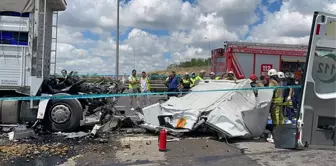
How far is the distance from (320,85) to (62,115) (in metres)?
5.62

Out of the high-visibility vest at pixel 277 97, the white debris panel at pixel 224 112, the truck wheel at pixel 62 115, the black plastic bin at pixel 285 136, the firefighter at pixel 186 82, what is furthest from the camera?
the firefighter at pixel 186 82

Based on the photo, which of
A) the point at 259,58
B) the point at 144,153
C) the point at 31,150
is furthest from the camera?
the point at 259,58

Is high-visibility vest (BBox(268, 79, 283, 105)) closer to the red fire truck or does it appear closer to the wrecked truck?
the wrecked truck

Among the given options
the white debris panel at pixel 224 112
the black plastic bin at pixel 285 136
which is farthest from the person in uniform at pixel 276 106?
the black plastic bin at pixel 285 136

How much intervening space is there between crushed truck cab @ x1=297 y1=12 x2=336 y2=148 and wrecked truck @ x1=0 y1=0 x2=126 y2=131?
5.29 metres

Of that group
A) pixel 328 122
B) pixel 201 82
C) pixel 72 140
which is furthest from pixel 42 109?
pixel 328 122

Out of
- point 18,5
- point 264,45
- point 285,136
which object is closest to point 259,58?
point 264,45

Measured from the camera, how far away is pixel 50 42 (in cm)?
895

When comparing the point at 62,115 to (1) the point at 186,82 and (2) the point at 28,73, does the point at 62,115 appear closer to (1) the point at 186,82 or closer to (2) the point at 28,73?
(2) the point at 28,73

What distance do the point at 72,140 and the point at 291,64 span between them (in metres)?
10.5

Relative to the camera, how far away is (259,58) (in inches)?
587

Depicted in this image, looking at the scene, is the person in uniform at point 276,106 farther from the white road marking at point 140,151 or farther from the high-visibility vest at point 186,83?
the high-visibility vest at point 186,83

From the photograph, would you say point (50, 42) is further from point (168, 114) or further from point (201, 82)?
point (201, 82)

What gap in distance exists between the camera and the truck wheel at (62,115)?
8086 mm
